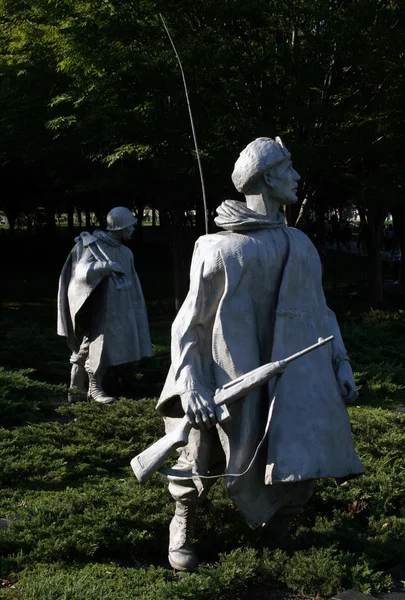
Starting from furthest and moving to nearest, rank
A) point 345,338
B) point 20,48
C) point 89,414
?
point 20,48, point 345,338, point 89,414

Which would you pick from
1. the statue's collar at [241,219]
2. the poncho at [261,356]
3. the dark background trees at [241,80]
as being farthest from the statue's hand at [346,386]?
the dark background trees at [241,80]

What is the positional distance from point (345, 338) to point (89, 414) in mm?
6194

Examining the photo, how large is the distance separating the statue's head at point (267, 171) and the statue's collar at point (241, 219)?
0.15 meters

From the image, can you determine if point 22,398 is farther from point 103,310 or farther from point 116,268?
point 116,268

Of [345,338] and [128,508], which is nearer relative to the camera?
[128,508]

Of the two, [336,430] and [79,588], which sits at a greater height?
[336,430]

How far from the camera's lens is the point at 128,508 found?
6539 millimetres

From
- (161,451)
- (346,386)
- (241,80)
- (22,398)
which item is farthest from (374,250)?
(161,451)

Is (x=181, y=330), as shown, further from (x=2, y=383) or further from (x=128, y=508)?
(x=2, y=383)

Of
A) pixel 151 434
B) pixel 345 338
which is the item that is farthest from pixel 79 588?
pixel 345 338

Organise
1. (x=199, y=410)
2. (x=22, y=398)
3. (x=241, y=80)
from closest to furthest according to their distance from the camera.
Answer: (x=199, y=410) → (x=22, y=398) → (x=241, y=80)

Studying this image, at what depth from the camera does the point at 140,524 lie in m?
6.28

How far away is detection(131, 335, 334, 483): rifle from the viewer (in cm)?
510

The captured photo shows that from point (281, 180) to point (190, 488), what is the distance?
180 centimetres
